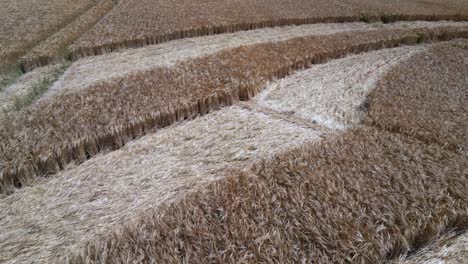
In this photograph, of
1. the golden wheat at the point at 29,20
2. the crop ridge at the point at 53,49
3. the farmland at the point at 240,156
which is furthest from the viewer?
the golden wheat at the point at 29,20

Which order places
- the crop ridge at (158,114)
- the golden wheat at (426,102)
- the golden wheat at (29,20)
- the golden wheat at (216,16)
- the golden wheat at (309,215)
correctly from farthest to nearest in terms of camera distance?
1. the golden wheat at (216,16)
2. the golden wheat at (29,20)
3. the golden wheat at (426,102)
4. the crop ridge at (158,114)
5. the golden wheat at (309,215)

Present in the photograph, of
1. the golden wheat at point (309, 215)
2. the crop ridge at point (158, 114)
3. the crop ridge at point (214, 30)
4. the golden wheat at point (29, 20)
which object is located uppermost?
the golden wheat at point (29, 20)

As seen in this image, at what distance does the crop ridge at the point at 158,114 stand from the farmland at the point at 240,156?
0.07ft

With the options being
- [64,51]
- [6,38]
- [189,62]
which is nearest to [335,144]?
[189,62]

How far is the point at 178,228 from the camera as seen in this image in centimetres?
279

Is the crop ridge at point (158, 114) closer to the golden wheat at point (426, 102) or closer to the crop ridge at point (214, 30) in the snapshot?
the golden wheat at point (426, 102)

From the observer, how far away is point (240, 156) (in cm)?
400

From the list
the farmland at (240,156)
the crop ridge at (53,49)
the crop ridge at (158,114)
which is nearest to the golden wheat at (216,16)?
the crop ridge at (53,49)

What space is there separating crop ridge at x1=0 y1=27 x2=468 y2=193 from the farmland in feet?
0.07

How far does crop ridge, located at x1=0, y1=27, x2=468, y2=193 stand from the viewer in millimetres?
3918

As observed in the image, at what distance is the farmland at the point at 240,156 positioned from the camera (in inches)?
106

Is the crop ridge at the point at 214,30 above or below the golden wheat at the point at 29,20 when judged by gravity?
below

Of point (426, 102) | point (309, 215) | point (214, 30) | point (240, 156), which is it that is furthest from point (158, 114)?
point (214, 30)

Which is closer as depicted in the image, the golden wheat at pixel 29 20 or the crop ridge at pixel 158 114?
the crop ridge at pixel 158 114
